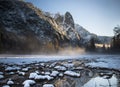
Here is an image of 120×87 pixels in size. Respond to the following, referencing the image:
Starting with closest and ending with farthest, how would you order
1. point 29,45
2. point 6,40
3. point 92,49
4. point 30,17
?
1. point 6,40
2. point 29,45
3. point 92,49
4. point 30,17

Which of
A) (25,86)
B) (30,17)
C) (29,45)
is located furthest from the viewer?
(30,17)

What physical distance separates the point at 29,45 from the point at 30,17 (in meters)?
54.0

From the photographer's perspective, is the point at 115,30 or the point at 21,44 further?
the point at 115,30

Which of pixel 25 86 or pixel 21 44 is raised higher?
pixel 21 44

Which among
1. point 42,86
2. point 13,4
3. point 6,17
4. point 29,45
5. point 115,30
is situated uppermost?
point 13,4

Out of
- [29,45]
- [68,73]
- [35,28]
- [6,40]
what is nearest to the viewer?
[68,73]

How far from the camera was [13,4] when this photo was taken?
132625 millimetres

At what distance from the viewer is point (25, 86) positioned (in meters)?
8.65

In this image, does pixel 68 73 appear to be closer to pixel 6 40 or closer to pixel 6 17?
pixel 6 40

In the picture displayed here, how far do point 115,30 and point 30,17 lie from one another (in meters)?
76.6

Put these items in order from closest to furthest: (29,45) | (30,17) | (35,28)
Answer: (29,45) → (35,28) → (30,17)

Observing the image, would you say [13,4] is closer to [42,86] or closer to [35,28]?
[35,28]

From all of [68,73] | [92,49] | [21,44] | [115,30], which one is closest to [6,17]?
[21,44]

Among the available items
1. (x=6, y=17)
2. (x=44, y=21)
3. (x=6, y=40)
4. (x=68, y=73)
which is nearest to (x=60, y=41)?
→ (x=44, y=21)
